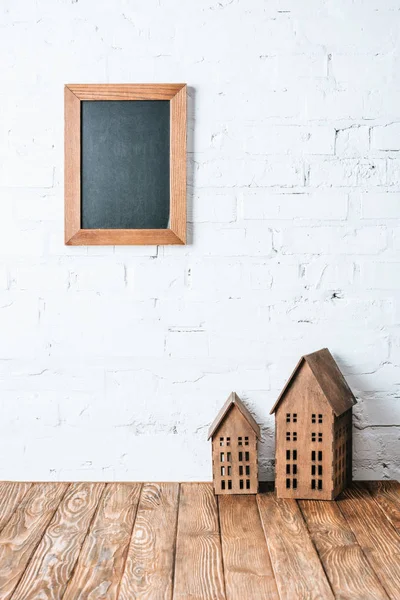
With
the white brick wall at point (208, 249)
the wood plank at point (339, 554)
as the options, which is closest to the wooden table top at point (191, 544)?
the wood plank at point (339, 554)

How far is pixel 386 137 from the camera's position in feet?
7.36

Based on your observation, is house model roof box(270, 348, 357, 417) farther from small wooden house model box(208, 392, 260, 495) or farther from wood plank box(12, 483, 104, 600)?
wood plank box(12, 483, 104, 600)

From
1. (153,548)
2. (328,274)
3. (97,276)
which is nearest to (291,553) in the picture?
(153,548)

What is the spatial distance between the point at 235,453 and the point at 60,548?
0.62m

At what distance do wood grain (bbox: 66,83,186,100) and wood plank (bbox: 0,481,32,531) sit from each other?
1231 mm

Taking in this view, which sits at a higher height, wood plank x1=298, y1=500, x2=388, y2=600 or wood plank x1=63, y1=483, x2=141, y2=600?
wood plank x1=298, y1=500, x2=388, y2=600

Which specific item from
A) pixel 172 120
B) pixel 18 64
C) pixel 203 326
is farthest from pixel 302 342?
pixel 18 64

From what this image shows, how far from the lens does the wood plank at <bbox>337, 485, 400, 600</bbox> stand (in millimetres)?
1613

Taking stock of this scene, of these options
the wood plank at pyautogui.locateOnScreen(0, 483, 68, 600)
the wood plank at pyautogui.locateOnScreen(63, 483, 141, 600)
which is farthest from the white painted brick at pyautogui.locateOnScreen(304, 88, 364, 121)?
the wood plank at pyautogui.locateOnScreen(0, 483, 68, 600)

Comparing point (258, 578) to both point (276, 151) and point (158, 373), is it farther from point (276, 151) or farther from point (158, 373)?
point (276, 151)

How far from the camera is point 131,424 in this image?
2301mm

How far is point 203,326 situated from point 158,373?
209 mm

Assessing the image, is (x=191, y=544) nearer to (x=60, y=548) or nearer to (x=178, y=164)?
(x=60, y=548)

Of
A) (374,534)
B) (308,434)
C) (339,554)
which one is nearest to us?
(339,554)
